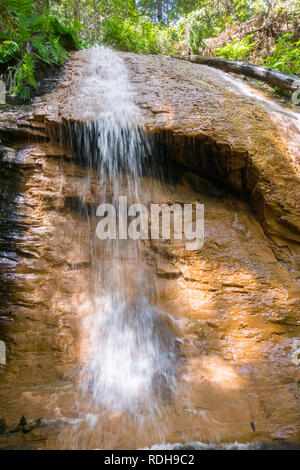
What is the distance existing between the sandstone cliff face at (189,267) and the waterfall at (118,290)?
0.14m

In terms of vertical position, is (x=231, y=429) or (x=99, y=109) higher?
(x=99, y=109)

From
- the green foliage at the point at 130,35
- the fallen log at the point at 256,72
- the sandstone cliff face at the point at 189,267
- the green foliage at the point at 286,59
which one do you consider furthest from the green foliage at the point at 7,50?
the green foliage at the point at 286,59

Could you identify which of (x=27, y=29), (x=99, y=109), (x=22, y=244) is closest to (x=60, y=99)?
(x=99, y=109)

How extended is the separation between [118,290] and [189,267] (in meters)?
0.97

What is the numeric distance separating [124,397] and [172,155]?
321cm

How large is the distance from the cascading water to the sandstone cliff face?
135 mm

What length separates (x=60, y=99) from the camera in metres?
4.03

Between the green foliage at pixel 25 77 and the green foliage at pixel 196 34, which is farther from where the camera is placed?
the green foliage at pixel 196 34

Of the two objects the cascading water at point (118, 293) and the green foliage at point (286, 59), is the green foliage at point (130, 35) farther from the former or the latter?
the cascading water at point (118, 293)

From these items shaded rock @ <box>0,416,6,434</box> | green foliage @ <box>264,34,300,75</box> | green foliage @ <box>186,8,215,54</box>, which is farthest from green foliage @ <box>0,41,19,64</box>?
green foliage @ <box>186,8,215,54</box>

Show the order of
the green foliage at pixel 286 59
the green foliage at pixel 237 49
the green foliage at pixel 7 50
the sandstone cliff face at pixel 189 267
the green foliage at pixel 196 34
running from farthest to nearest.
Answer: the green foliage at pixel 196 34 < the green foliage at pixel 237 49 < the green foliage at pixel 286 59 < the green foliage at pixel 7 50 < the sandstone cliff face at pixel 189 267

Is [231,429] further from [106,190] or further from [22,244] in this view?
[106,190]

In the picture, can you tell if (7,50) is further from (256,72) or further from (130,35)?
(130,35)

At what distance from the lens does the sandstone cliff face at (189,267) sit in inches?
81.6
